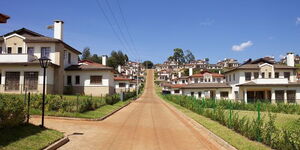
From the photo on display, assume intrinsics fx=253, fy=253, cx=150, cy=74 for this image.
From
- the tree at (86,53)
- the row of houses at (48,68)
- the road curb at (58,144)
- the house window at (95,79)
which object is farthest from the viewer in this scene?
the tree at (86,53)

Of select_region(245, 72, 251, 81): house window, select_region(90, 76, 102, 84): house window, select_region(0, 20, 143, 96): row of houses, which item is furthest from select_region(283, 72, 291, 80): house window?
select_region(90, 76, 102, 84): house window

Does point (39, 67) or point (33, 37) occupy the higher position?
point (33, 37)

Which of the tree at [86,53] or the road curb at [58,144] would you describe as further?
the tree at [86,53]

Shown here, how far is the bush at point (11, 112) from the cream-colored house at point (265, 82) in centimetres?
3818

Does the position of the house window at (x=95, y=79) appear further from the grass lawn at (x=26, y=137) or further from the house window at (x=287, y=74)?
the house window at (x=287, y=74)

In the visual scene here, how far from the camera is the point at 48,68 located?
31031mm

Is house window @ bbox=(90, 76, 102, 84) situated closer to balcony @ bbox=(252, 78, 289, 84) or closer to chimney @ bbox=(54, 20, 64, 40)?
chimney @ bbox=(54, 20, 64, 40)

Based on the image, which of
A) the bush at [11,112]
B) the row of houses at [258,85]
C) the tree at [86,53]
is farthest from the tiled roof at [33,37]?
the tree at [86,53]

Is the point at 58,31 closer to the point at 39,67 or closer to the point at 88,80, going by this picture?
the point at 39,67

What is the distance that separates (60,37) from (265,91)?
35.4 meters

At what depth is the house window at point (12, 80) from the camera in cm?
3078

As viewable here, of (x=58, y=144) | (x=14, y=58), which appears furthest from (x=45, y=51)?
(x=58, y=144)

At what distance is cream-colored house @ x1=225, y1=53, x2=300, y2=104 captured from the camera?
42.4 m

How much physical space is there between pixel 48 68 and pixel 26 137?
2386cm
